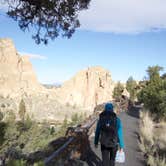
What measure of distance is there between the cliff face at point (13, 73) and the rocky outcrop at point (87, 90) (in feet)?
46.2

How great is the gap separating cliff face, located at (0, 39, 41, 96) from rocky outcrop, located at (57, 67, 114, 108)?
14079 millimetres

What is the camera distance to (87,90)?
135875mm

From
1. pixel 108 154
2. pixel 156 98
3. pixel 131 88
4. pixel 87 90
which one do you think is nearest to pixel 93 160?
pixel 108 154

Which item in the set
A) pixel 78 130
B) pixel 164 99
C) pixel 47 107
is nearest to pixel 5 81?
pixel 47 107

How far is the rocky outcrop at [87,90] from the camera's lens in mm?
134375

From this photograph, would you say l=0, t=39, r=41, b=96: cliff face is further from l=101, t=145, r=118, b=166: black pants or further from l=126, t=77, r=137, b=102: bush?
l=101, t=145, r=118, b=166: black pants

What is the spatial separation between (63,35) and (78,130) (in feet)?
10.6

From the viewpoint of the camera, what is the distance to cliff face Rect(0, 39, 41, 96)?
11475 centimetres

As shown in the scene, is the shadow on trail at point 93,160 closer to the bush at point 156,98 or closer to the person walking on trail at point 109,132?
the person walking on trail at point 109,132

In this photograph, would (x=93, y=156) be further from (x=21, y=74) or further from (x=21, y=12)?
(x=21, y=74)

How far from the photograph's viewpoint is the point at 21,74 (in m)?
121

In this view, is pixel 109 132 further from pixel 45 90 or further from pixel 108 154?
pixel 45 90

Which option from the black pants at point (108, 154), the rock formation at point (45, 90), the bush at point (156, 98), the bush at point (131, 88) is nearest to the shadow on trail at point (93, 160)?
the black pants at point (108, 154)

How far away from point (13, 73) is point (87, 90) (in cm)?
3421
